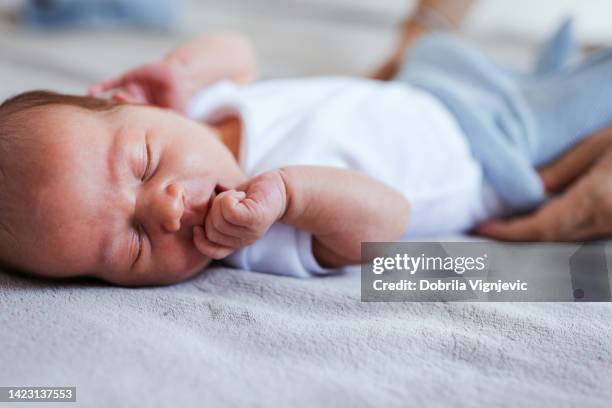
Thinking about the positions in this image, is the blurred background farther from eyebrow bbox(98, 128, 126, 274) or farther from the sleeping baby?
eyebrow bbox(98, 128, 126, 274)

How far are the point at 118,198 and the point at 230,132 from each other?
1.09 feet

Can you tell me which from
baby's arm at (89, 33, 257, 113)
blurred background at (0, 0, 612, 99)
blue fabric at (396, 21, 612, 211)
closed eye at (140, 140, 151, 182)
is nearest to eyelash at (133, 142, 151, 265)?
closed eye at (140, 140, 151, 182)

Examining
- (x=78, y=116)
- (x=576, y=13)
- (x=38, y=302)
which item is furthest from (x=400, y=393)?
(x=576, y=13)

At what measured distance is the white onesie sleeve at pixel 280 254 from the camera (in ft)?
2.96

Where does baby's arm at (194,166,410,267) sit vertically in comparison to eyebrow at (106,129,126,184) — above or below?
below

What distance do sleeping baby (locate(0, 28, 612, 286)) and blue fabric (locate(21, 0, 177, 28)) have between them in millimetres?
743

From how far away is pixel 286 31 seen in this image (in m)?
2.00

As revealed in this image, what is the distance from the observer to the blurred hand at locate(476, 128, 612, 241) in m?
1.04

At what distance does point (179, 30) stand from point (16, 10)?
568mm

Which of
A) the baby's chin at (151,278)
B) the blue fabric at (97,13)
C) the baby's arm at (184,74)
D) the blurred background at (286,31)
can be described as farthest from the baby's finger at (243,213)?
the blue fabric at (97,13)

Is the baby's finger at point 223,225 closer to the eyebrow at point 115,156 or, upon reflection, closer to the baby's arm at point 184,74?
the eyebrow at point 115,156

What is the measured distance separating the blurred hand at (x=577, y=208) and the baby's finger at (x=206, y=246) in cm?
52

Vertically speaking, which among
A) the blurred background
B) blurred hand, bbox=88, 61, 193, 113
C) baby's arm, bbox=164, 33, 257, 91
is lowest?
→ blurred hand, bbox=88, 61, 193, 113

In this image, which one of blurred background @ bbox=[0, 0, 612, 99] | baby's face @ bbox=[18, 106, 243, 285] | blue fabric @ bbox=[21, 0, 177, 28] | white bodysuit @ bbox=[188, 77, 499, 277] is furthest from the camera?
blue fabric @ bbox=[21, 0, 177, 28]
